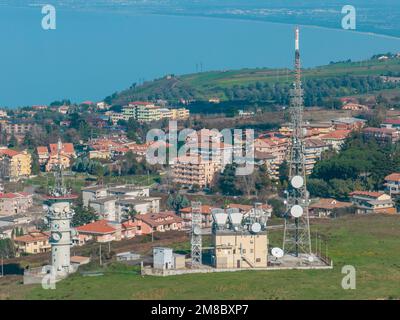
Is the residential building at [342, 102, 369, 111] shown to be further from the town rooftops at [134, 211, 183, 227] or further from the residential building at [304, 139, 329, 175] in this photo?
the town rooftops at [134, 211, 183, 227]

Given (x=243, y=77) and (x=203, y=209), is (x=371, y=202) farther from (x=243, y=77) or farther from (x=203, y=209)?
(x=243, y=77)

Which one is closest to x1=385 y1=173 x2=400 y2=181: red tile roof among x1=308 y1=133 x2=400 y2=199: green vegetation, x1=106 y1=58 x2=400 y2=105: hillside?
x1=308 y1=133 x2=400 y2=199: green vegetation

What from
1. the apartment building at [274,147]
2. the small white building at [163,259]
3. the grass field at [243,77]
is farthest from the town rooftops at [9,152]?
the grass field at [243,77]

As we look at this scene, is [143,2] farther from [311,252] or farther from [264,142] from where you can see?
[311,252]

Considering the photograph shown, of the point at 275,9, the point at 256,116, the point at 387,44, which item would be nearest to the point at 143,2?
the point at 275,9

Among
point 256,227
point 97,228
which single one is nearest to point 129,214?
point 97,228

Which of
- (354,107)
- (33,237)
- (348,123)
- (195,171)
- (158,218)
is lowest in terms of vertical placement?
(33,237)
